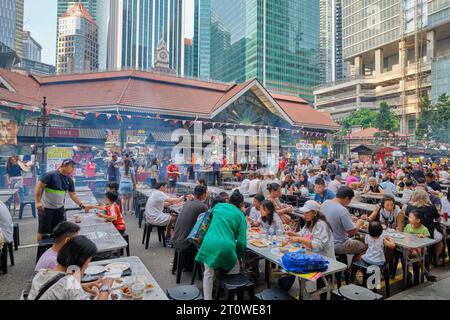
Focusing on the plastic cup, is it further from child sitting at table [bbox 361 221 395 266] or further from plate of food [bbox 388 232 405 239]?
plate of food [bbox 388 232 405 239]

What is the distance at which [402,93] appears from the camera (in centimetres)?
6525

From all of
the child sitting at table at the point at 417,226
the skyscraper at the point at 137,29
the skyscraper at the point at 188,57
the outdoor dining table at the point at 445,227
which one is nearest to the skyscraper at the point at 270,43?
the skyscraper at the point at 137,29

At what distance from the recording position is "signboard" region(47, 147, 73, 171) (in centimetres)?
1221

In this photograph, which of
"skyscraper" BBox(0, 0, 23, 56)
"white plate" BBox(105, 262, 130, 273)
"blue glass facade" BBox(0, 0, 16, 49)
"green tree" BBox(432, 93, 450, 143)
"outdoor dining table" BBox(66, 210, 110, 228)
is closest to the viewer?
"white plate" BBox(105, 262, 130, 273)

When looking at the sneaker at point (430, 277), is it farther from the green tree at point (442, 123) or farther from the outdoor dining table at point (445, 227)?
the green tree at point (442, 123)

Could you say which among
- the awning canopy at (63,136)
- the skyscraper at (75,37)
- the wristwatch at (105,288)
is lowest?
the wristwatch at (105,288)

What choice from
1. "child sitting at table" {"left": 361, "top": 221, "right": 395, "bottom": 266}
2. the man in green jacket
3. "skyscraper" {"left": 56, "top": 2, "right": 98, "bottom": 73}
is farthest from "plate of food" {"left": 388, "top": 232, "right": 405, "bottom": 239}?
"skyscraper" {"left": 56, "top": 2, "right": 98, "bottom": 73}

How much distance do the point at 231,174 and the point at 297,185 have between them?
8.80 metres

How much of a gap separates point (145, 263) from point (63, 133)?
12.6 m

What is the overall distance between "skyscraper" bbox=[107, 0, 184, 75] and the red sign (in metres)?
113

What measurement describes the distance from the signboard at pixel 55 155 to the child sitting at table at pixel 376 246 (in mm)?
12440

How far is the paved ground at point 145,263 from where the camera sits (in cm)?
→ 464

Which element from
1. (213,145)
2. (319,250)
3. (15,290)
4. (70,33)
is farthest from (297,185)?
(70,33)
